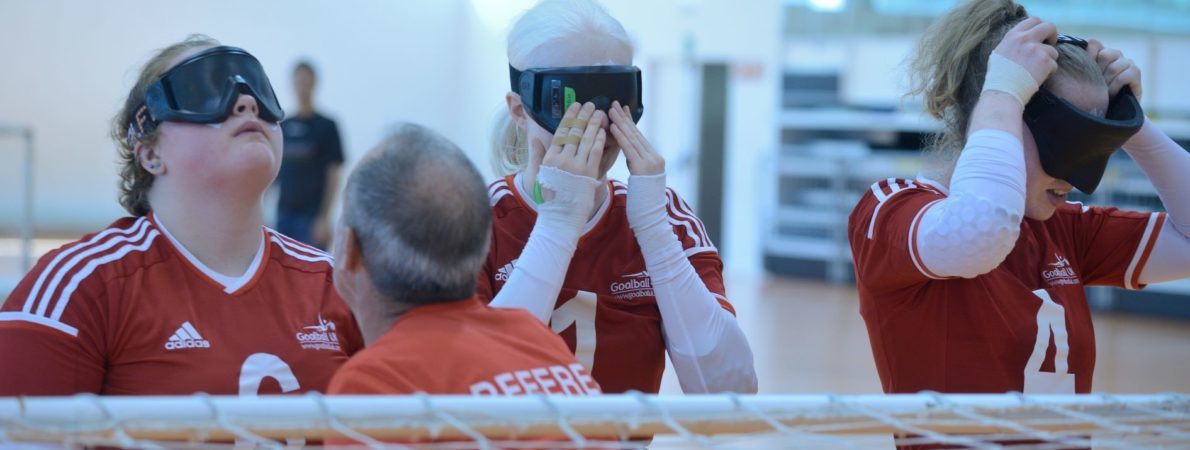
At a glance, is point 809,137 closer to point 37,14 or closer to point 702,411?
point 37,14

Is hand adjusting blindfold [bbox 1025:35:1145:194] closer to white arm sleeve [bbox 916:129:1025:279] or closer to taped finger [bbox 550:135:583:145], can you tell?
white arm sleeve [bbox 916:129:1025:279]

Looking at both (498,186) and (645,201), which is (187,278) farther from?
(645,201)

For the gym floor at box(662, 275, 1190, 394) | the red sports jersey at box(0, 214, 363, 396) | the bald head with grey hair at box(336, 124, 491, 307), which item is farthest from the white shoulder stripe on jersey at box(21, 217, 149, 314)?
the gym floor at box(662, 275, 1190, 394)

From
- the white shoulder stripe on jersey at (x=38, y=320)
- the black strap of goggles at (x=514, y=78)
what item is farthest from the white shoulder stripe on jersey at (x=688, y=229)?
the white shoulder stripe on jersey at (x=38, y=320)

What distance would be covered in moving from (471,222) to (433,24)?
43.7 feet

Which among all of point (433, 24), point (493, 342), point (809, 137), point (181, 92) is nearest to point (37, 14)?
point (433, 24)

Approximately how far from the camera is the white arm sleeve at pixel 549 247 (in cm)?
179

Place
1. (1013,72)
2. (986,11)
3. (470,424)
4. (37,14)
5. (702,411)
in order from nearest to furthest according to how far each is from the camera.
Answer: (470,424) < (702,411) < (1013,72) < (986,11) < (37,14)

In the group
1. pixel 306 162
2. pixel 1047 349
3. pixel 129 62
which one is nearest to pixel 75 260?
pixel 1047 349

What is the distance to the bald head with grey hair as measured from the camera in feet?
4.75

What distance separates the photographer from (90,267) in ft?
5.71

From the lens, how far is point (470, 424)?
1.32m

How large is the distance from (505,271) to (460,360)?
0.52 metres

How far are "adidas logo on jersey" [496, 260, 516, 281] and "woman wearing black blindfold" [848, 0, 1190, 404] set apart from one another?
2.05 feet
